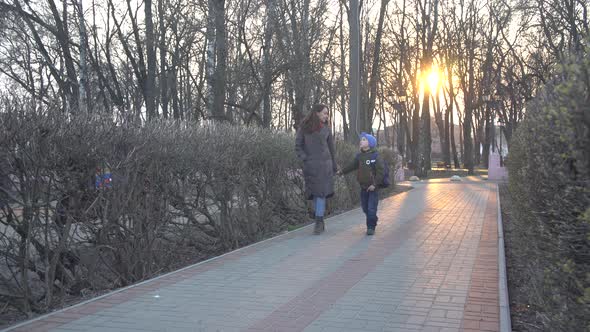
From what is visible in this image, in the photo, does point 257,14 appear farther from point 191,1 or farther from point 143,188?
point 143,188

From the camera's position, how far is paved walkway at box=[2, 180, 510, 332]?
4.58 meters

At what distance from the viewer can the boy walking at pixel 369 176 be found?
9172mm

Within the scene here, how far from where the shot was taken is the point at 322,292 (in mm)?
5504

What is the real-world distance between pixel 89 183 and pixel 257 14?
18.0m

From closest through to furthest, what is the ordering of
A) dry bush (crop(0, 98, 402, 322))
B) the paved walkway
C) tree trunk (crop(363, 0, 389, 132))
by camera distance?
the paved walkway → dry bush (crop(0, 98, 402, 322)) → tree trunk (crop(363, 0, 389, 132))

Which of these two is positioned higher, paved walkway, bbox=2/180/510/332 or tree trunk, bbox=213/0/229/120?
tree trunk, bbox=213/0/229/120

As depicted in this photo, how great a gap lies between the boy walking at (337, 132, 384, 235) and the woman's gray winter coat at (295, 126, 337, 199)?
18.7 inches

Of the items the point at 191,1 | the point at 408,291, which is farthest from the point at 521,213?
the point at 191,1

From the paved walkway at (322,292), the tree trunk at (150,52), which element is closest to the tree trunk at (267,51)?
the tree trunk at (150,52)

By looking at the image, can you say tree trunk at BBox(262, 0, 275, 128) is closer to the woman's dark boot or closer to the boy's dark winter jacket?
the boy's dark winter jacket

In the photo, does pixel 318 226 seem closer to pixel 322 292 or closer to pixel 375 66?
pixel 322 292

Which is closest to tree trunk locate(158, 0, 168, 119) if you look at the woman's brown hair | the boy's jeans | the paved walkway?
the woman's brown hair

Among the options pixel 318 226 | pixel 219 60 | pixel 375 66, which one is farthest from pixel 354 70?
pixel 375 66

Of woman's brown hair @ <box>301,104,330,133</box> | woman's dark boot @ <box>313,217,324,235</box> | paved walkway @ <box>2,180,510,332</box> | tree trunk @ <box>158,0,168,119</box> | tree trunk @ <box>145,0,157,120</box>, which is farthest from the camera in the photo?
tree trunk @ <box>158,0,168,119</box>
